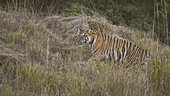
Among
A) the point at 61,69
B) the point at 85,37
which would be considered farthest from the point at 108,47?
the point at 61,69

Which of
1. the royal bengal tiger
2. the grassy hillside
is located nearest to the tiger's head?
the royal bengal tiger

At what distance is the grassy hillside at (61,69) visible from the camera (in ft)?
10.4

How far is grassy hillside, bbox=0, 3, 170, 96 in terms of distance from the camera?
125 inches

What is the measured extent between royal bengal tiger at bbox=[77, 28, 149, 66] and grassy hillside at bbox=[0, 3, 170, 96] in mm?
356

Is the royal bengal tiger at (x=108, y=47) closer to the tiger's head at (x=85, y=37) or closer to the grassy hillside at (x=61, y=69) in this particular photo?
the tiger's head at (x=85, y=37)

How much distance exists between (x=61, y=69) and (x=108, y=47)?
1059mm

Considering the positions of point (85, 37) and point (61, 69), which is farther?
point (85, 37)

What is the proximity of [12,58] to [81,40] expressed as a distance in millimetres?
1260

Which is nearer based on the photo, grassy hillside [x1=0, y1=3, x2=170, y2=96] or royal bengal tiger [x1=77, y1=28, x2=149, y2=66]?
grassy hillside [x1=0, y1=3, x2=170, y2=96]

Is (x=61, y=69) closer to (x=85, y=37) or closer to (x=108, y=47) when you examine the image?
(x=85, y=37)

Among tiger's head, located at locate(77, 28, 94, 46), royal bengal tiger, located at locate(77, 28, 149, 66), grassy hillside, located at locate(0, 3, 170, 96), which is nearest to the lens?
grassy hillside, located at locate(0, 3, 170, 96)

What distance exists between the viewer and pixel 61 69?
14.4 ft

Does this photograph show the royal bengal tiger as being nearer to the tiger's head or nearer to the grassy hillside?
the tiger's head

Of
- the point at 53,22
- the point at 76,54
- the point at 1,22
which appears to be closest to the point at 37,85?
the point at 76,54
